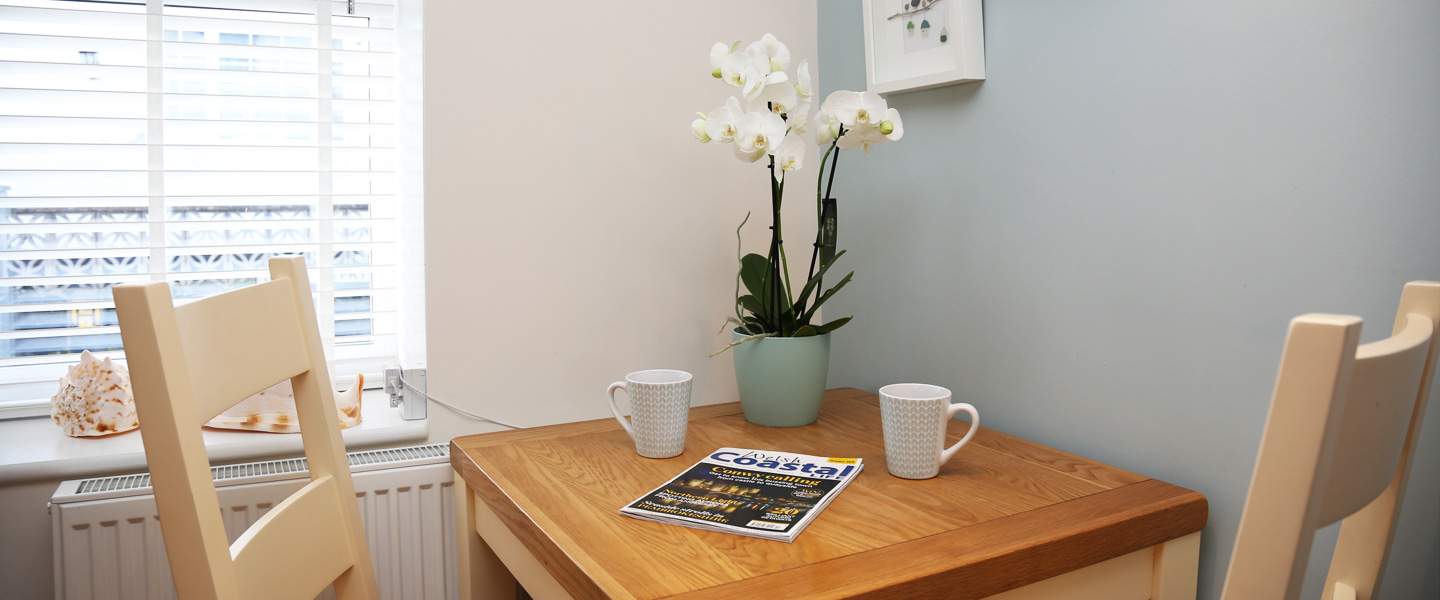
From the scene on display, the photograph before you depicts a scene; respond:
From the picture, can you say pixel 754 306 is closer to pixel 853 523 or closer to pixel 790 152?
pixel 790 152

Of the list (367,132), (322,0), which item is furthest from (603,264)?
(322,0)

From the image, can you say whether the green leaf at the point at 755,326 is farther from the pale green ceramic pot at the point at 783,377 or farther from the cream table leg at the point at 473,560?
the cream table leg at the point at 473,560

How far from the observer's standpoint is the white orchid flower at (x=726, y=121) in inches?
42.6

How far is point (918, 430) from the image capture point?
939 mm

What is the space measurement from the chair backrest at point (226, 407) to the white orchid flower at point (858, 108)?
0.68 meters

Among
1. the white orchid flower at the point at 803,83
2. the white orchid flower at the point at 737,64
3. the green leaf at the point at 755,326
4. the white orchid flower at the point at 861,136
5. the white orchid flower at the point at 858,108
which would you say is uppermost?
the white orchid flower at the point at 737,64

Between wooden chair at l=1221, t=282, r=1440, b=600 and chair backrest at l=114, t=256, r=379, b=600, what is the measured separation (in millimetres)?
708

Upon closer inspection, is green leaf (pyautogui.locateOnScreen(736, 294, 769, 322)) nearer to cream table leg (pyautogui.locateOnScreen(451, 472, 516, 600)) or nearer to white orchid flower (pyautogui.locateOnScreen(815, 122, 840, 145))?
white orchid flower (pyautogui.locateOnScreen(815, 122, 840, 145))

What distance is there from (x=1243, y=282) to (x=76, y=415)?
148cm

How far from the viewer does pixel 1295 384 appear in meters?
0.40

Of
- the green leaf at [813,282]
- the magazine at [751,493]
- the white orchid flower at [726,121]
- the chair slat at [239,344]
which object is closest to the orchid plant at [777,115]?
the white orchid flower at [726,121]

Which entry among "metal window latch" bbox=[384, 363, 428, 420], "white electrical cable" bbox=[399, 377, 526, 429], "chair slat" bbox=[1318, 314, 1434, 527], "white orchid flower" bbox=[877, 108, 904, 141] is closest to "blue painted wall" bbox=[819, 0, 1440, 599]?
"white orchid flower" bbox=[877, 108, 904, 141]

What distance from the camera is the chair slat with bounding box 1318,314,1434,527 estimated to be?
42 centimetres

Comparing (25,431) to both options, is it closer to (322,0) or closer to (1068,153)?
(322,0)
